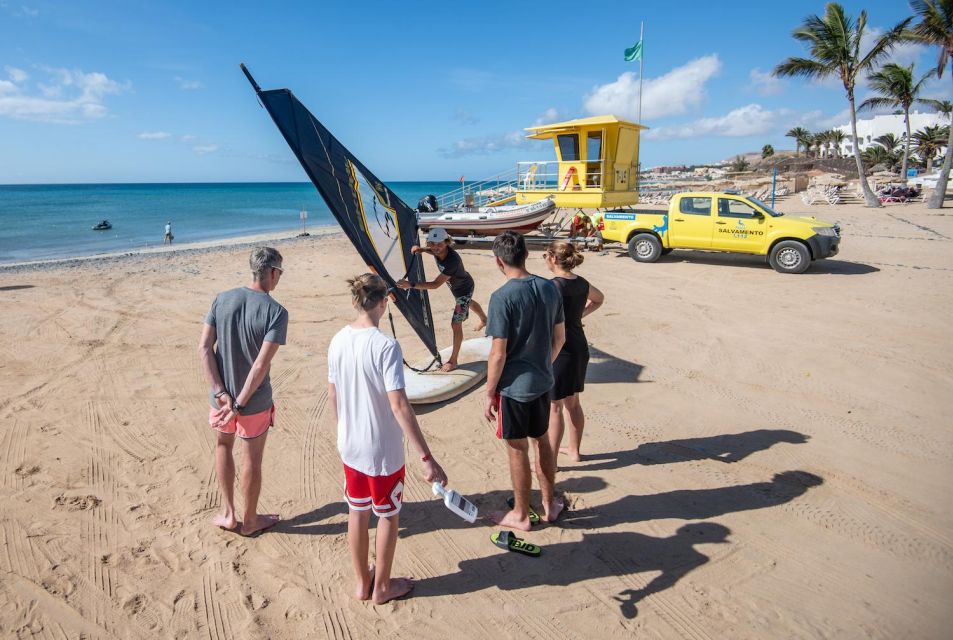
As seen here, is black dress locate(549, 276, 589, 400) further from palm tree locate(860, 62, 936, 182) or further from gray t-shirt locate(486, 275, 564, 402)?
palm tree locate(860, 62, 936, 182)

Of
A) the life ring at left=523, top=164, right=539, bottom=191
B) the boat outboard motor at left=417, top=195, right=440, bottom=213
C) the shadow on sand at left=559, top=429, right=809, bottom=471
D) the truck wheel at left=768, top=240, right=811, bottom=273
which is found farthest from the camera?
the boat outboard motor at left=417, top=195, right=440, bottom=213

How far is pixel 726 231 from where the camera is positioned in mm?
12484

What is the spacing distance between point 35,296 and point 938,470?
13.6 metres

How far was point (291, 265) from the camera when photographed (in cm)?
1388

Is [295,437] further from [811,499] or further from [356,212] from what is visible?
[811,499]

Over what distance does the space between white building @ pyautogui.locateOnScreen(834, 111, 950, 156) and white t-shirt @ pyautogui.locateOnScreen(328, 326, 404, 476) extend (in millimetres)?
83077

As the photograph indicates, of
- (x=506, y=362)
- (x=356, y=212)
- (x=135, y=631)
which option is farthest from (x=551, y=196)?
(x=135, y=631)

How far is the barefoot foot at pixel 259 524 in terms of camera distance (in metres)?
3.48

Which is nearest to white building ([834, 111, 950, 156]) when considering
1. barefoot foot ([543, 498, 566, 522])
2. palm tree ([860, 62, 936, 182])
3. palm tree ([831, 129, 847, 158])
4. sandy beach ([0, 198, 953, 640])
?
palm tree ([831, 129, 847, 158])

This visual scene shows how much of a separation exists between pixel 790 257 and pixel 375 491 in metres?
12.0

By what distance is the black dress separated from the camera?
3.79 metres

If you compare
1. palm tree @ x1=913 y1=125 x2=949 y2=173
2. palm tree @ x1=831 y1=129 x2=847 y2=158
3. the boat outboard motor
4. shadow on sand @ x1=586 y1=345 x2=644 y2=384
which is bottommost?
shadow on sand @ x1=586 y1=345 x2=644 y2=384

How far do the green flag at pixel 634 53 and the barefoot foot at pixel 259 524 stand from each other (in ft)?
74.6

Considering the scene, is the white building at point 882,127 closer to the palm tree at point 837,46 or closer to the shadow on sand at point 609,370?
the palm tree at point 837,46
